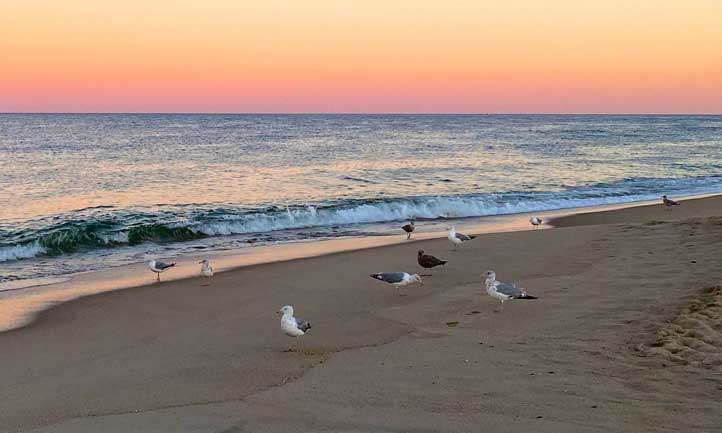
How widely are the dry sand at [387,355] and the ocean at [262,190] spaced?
5831 mm

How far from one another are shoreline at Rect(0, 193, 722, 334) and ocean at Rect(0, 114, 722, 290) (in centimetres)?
95

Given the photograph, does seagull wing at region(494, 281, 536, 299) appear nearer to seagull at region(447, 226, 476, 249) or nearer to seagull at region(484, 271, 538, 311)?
seagull at region(484, 271, 538, 311)

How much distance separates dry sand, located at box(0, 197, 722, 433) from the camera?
20.1 feet

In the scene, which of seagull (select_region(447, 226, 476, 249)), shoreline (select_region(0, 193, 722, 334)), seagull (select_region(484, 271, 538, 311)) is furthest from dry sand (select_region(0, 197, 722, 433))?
seagull (select_region(447, 226, 476, 249))

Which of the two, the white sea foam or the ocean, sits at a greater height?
the white sea foam

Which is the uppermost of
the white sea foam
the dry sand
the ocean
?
the dry sand

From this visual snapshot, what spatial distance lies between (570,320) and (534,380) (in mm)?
2481

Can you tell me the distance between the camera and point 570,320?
9078 mm

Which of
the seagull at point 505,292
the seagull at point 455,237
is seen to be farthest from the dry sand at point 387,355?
the seagull at point 455,237

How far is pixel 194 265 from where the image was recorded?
15.5 m

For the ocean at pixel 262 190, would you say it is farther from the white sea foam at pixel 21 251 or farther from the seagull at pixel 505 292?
the seagull at pixel 505 292

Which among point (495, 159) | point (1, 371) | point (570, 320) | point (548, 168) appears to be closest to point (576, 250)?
point (570, 320)

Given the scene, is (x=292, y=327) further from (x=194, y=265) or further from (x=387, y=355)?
(x=194, y=265)

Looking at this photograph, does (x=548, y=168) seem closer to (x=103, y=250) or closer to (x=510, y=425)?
(x=103, y=250)
